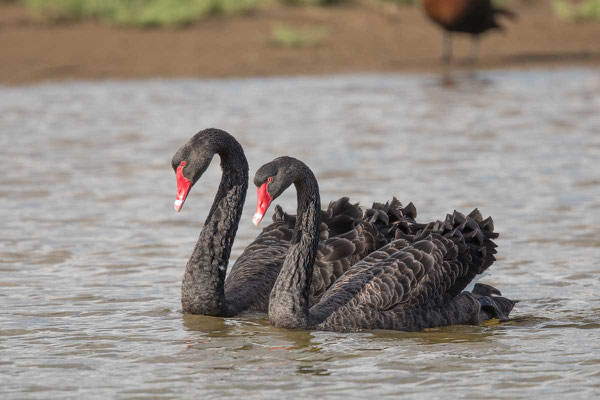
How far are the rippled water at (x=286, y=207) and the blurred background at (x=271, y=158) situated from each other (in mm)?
24

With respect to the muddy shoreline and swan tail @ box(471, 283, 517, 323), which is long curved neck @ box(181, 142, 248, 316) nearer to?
swan tail @ box(471, 283, 517, 323)

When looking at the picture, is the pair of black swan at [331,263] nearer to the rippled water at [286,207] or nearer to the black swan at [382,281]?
the black swan at [382,281]

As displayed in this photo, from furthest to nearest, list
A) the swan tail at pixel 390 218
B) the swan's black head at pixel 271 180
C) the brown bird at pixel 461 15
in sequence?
the brown bird at pixel 461 15 → the swan tail at pixel 390 218 → the swan's black head at pixel 271 180

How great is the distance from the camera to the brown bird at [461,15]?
18.9 meters

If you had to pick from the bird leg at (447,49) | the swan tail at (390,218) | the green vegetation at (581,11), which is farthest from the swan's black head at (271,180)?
the green vegetation at (581,11)

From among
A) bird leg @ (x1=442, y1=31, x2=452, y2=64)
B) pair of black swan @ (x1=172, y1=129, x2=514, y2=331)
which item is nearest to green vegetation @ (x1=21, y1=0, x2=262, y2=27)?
bird leg @ (x1=442, y1=31, x2=452, y2=64)

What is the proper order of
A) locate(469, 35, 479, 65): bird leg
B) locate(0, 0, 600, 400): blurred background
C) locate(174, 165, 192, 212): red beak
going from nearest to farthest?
1. locate(0, 0, 600, 400): blurred background
2. locate(174, 165, 192, 212): red beak
3. locate(469, 35, 479, 65): bird leg

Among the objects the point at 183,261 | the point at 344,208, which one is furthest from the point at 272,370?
the point at 183,261

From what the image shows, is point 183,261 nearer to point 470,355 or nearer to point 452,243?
point 452,243

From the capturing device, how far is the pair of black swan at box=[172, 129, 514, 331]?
6.67 meters

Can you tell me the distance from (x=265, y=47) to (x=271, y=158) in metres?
7.61

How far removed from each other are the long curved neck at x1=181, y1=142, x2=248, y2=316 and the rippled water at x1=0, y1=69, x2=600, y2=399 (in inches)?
5.2

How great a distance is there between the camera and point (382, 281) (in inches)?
266

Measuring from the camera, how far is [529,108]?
15.1 metres
